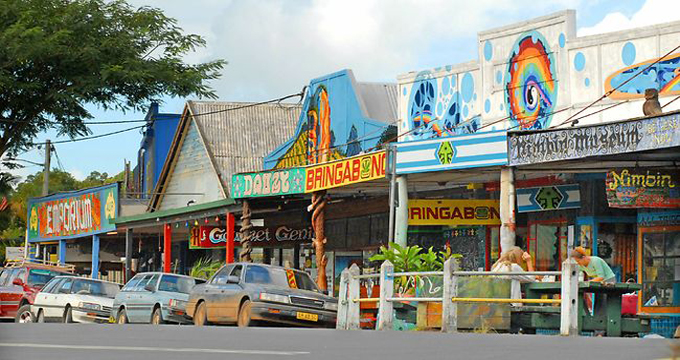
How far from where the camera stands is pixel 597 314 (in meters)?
20.1

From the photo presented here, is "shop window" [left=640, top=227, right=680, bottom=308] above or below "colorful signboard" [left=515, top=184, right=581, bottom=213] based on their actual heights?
below

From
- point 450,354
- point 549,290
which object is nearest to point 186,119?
point 549,290

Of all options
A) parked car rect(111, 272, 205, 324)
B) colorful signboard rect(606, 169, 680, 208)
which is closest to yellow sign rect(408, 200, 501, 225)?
parked car rect(111, 272, 205, 324)

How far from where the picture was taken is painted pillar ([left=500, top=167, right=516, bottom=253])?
992 inches

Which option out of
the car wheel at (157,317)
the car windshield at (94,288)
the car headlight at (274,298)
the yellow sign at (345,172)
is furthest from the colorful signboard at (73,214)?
the car headlight at (274,298)

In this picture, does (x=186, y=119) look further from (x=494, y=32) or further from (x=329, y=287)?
(x=494, y=32)

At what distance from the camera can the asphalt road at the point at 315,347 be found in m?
12.1

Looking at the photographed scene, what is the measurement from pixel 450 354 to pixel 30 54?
37047mm

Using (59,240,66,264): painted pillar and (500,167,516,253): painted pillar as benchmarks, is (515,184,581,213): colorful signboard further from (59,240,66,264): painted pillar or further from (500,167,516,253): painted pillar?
(59,240,66,264): painted pillar

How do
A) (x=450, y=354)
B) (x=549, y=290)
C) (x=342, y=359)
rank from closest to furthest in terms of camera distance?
(x=342, y=359)
(x=450, y=354)
(x=549, y=290)

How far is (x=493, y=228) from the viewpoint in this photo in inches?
1230

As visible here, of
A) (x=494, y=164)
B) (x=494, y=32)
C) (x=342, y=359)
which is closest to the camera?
(x=342, y=359)

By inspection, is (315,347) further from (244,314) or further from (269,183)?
(269,183)

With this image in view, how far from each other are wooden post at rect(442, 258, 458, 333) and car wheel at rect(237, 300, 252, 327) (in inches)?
221
